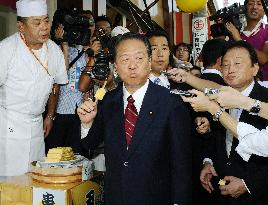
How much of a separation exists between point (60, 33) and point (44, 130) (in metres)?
1.12

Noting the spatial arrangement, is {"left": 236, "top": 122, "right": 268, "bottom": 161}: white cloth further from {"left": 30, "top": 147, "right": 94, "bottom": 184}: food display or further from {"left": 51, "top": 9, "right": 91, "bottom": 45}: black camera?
{"left": 51, "top": 9, "right": 91, "bottom": 45}: black camera

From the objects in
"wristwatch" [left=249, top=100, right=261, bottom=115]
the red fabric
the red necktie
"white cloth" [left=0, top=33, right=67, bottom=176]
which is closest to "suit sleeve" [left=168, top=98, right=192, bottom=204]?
the red necktie

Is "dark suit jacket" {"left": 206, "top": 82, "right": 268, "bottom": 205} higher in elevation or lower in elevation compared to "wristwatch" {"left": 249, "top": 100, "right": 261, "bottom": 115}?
lower

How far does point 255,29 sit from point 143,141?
297 cm

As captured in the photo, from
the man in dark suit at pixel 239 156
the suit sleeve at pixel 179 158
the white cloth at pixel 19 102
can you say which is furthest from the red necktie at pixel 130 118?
the white cloth at pixel 19 102

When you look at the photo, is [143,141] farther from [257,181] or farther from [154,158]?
[257,181]

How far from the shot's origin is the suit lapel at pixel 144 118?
2.28 metres

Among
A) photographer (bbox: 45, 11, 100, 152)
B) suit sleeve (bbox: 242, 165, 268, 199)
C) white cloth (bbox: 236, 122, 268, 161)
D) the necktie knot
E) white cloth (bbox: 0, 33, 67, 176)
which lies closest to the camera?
white cloth (bbox: 236, 122, 268, 161)

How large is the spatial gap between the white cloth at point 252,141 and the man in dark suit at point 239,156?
14.2 inches

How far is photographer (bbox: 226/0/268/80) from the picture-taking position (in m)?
4.36

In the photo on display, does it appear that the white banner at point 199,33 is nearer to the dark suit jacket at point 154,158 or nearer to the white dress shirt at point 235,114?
the white dress shirt at point 235,114

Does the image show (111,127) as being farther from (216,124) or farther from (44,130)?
(44,130)

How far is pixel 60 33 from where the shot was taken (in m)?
3.96

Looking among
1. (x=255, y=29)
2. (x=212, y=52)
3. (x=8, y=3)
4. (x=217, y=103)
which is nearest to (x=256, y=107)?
(x=217, y=103)
